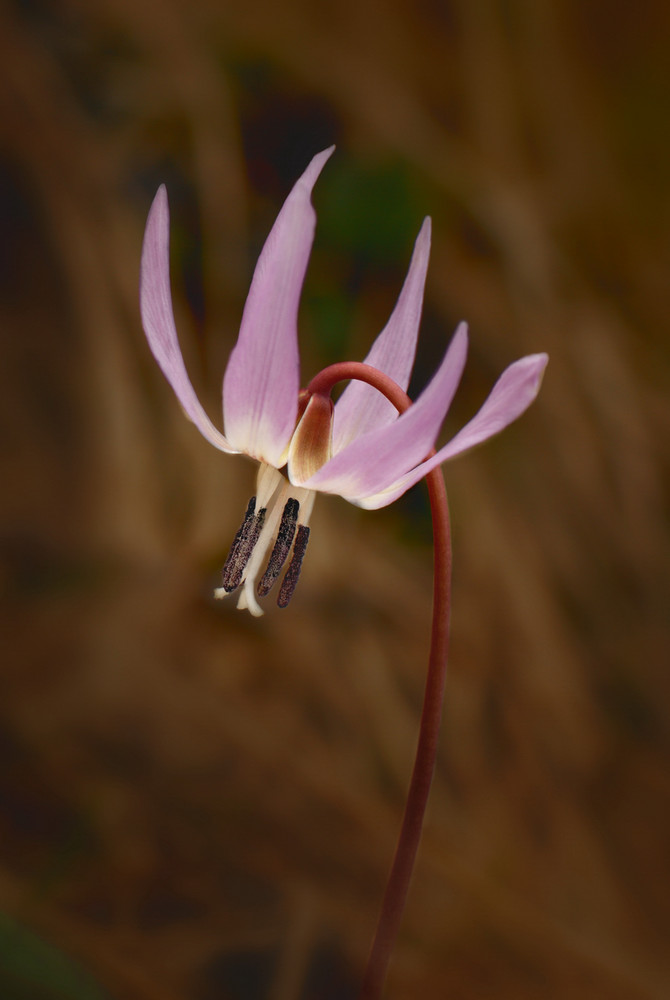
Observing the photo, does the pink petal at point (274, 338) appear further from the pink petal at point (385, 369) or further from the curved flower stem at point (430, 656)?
the pink petal at point (385, 369)

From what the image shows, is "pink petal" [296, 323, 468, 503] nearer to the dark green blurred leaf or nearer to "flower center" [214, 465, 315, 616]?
"flower center" [214, 465, 315, 616]

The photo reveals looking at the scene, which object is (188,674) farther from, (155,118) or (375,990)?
(155,118)

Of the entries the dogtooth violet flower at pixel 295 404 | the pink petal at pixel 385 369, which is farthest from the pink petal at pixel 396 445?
the pink petal at pixel 385 369

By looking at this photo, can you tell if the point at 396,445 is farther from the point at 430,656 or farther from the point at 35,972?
the point at 35,972

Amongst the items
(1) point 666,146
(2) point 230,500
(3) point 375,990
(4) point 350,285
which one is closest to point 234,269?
(4) point 350,285

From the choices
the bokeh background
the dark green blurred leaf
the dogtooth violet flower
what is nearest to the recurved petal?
the dogtooth violet flower
